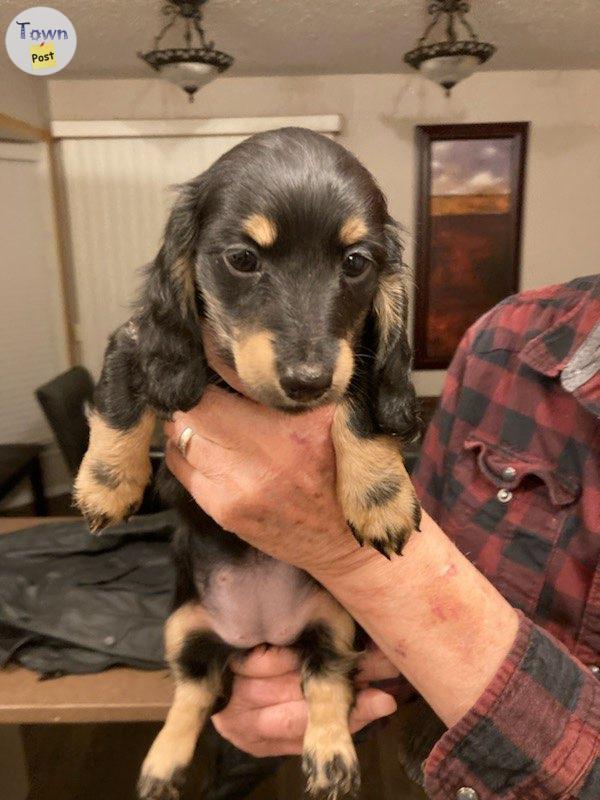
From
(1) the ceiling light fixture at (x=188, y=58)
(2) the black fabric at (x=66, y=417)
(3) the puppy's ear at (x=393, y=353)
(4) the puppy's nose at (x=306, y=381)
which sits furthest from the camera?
(2) the black fabric at (x=66, y=417)

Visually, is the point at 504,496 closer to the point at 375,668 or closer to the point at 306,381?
the point at 375,668

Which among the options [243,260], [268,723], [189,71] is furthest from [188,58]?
[268,723]

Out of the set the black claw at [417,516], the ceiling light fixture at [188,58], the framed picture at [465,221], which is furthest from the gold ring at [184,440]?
the framed picture at [465,221]

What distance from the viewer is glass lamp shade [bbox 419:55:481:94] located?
3.00 metres

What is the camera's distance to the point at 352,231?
0.92 meters

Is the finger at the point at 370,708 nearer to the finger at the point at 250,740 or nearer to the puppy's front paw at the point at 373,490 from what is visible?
the finger at the point at 250,740

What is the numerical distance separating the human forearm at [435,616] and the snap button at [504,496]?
9.4 inches

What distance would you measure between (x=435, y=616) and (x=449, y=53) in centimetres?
280

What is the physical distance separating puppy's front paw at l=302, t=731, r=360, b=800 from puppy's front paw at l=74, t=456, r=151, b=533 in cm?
53

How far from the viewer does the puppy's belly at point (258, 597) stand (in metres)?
1.22

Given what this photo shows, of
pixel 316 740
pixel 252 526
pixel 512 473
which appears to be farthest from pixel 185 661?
pixel 512 473

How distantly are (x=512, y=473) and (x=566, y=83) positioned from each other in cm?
421

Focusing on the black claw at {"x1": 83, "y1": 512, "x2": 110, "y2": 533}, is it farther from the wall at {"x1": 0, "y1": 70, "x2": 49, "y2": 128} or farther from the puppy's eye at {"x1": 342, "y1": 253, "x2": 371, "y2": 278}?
the wall at {"x1": 0, "y1": 70, "x2": 49, "y2": 128}

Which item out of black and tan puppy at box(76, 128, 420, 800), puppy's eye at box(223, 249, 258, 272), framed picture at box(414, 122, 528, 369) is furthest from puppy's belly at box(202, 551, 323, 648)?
framed picture at box(414, 122, 528, 369)
